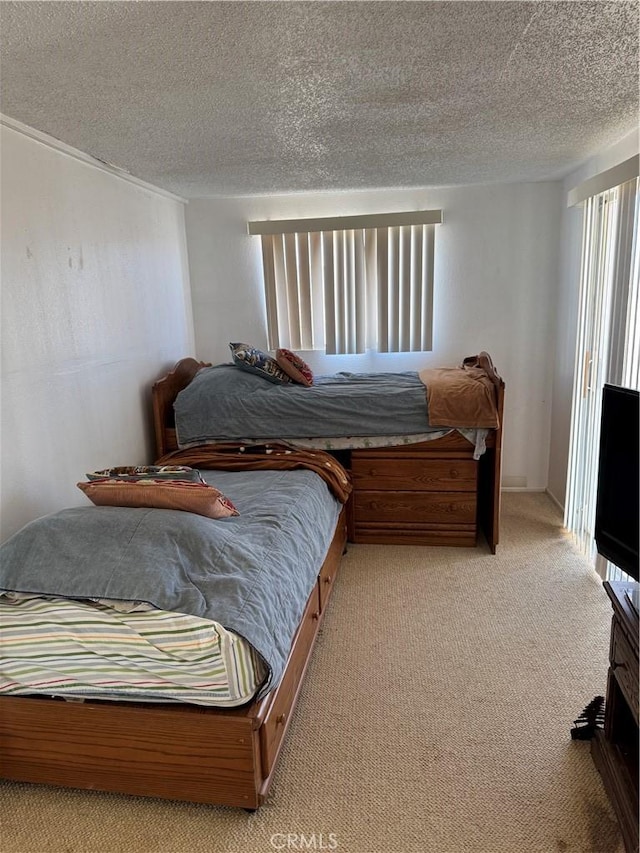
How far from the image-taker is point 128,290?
308cm

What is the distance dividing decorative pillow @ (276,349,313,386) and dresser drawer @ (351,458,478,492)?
2.11ft

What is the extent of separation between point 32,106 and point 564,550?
132 inches

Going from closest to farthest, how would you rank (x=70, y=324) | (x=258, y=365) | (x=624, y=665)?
1. (x=624, y=665)
2. (x=70, y=324)
3. (x=258, y=365)

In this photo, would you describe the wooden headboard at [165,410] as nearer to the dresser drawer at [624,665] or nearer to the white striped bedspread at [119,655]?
the white striped bedspread at [119,655]

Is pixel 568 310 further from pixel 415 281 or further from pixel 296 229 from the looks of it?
pixel 296 229

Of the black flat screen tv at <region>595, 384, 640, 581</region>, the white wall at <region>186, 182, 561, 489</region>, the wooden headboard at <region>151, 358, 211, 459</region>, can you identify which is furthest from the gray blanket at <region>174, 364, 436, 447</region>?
the black flat screen tv at <region>595, 384, 640, 581</region>

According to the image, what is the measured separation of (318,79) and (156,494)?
151cm

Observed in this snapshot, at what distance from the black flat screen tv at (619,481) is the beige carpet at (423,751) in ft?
2.42

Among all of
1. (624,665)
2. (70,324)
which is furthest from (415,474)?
(70,324)

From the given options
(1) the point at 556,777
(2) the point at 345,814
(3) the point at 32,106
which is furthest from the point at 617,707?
(3) the point at 32,106

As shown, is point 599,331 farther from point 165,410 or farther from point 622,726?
point 165,410

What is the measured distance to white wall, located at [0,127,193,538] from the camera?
2.15m

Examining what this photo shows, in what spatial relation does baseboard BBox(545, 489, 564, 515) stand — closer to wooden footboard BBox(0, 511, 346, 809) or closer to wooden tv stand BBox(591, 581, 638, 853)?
wooden tv stand BBox(591, 581, 638, 853)

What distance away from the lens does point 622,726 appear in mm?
1626
